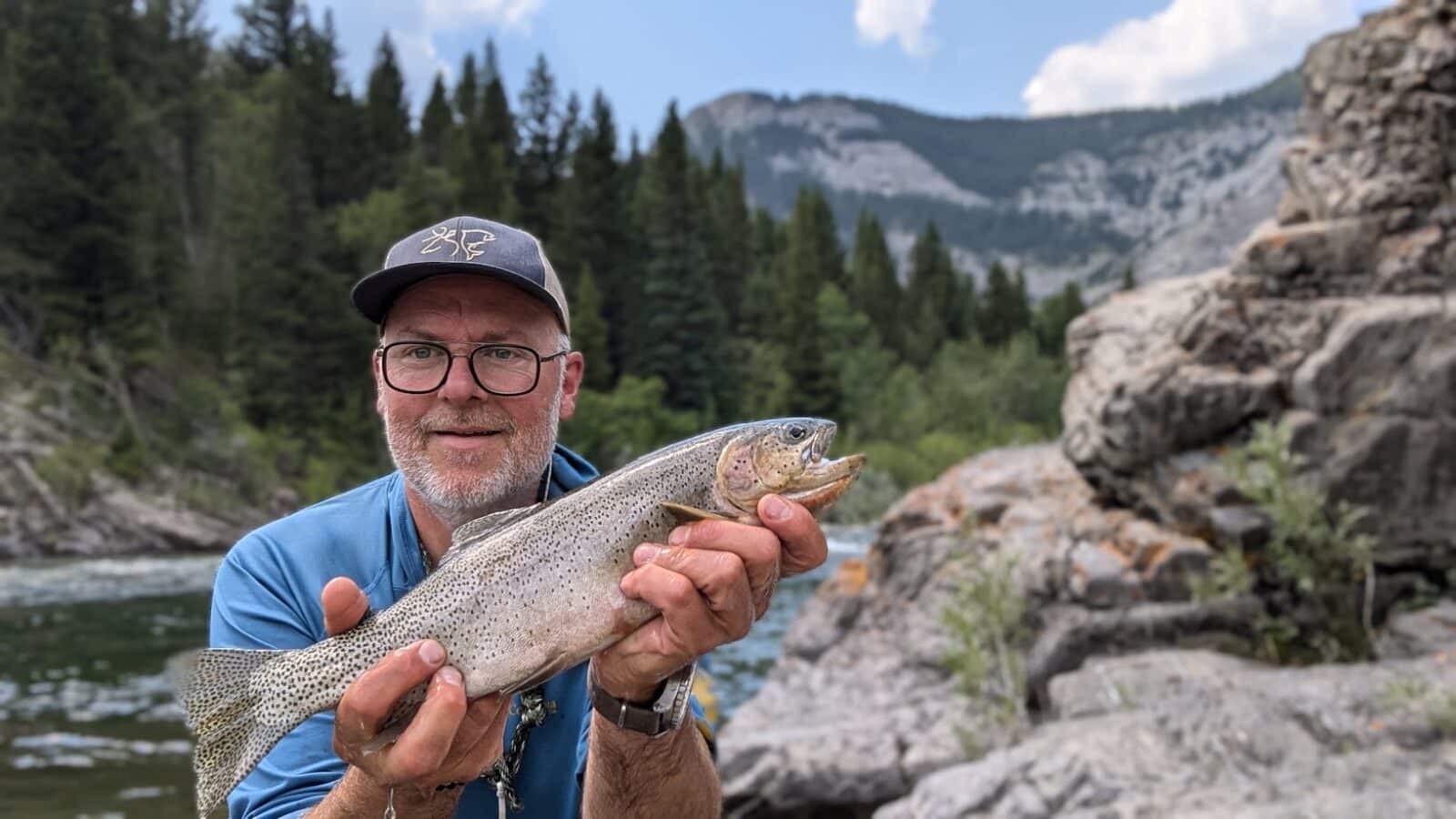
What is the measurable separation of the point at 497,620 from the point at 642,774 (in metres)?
0.68


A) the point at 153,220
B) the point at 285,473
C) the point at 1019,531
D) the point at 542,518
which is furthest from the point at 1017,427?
the point at 542,518

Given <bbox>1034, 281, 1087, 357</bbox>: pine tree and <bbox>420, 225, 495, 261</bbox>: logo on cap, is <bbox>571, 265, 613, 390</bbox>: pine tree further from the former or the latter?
<bbox>1034, 281, 1087, 357</bbox>: pine tree

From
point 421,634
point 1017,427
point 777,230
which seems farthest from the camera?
point 777,230

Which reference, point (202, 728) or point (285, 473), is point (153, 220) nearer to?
point (285, 473)

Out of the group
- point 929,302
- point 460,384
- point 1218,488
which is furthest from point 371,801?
point 929,302

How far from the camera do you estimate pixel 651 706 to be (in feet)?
9.45

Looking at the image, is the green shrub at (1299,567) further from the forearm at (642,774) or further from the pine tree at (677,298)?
the pine tree at (677,298)

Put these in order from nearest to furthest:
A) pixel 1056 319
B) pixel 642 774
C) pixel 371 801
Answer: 1. pixel 371 801
2. pixel 642 774
3. pixel 1056 319

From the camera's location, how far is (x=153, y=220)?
50281 mm

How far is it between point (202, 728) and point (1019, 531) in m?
13.3

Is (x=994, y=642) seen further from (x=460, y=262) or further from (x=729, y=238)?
(x=729, y=238)

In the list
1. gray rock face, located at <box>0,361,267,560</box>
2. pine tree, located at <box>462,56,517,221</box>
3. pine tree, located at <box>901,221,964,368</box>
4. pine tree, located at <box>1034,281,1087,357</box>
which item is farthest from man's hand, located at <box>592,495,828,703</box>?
pine tree, located at <box>1034,281,1087,357</box>

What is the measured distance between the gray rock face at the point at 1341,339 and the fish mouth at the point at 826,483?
10.4 m

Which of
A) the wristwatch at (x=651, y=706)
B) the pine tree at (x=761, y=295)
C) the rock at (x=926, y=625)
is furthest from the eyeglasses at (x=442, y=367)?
the pine tree at (x=761, y=295)
